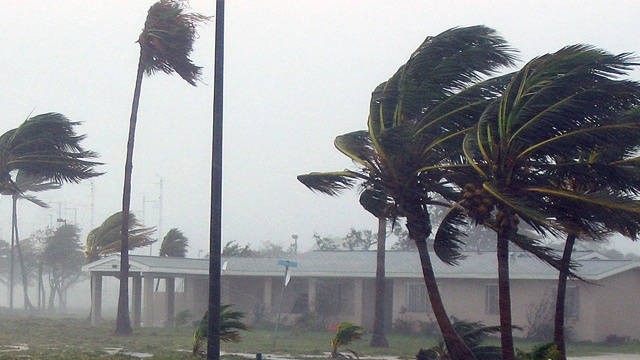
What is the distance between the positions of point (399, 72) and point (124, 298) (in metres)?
19.1

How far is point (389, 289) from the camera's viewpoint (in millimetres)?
33000

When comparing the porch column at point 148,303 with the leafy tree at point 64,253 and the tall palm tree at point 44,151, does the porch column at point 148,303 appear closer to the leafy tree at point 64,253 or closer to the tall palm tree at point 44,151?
the tall palm tree at point 44,151

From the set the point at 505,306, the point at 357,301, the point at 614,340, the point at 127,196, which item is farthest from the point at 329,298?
the point at 505,306

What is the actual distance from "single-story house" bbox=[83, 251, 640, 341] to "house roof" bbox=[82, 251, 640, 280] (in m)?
0.04

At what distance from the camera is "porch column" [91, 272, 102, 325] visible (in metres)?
36.1

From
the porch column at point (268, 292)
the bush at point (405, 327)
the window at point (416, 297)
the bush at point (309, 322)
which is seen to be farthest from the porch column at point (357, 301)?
the porch column at point (268, 292)

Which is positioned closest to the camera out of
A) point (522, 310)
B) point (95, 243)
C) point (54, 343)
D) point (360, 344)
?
point (54, 343)

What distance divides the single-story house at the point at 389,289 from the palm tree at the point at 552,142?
49.1 ft

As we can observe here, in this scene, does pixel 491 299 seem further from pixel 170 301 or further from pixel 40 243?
pixel 40 243

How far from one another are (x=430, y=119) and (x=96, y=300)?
26.5m

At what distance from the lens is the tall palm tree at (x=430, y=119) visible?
44.8 ft

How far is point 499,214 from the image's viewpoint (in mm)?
12016

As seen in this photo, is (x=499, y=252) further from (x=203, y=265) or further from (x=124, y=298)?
(x=203, y=265)

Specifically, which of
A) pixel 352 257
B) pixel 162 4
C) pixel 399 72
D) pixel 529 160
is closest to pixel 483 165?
pixel 529 160
